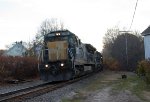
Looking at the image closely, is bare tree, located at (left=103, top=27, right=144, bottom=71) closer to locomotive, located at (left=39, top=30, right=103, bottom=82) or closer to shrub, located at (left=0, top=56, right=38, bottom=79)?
shrub, located at (left=0, top=56, right=38, bottom=79)

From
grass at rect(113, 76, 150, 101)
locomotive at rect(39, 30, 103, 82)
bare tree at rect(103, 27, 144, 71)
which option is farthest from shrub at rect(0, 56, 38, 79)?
bare tree at rect(103, 27, 144, 71)

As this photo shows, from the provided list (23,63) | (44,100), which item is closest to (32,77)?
(23,63)

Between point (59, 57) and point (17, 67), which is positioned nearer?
point (59, 57)

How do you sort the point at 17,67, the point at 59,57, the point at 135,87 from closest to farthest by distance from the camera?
1. the point at 135,87
2. the point at 59,57
3. the point at 17,67

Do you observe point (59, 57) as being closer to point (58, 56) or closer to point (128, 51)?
point (58, 56)

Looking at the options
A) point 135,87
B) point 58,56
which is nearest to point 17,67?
point 58,56

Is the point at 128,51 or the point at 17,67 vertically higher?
the point at 128,51

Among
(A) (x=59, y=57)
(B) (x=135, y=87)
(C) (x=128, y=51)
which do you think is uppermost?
(C) (x=128, y=51)

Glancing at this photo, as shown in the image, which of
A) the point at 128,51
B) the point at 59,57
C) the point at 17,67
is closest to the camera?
the point at 59,57

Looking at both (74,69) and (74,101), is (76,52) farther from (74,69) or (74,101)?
(74,101)

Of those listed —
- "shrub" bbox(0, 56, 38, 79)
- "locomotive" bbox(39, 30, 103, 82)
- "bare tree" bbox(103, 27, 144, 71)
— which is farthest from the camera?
"bare tree" bbox(103, 27, 144, 71)

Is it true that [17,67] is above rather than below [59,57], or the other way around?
below

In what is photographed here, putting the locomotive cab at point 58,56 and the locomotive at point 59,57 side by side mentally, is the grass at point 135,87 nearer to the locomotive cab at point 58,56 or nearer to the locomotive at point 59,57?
the locomotive at point 59,57

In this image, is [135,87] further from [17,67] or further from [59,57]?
[17,67]
